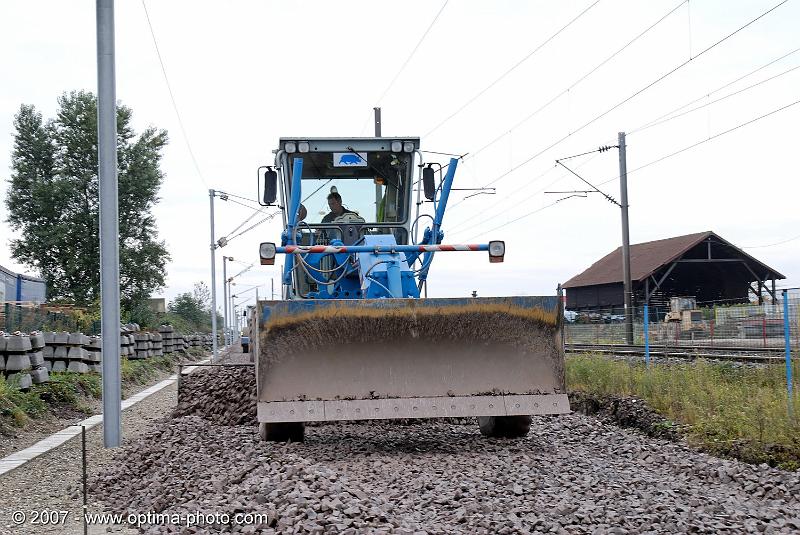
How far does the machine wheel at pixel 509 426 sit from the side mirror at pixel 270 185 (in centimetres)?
343

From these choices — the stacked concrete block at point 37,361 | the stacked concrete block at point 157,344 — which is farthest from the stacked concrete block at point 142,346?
the stacked concrete block at point 37,361

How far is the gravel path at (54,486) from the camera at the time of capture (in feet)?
20.8

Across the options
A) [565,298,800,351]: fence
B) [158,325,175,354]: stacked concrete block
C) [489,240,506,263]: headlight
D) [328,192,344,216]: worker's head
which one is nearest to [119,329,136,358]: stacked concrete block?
[158,325,175,354]: stacked concrete block

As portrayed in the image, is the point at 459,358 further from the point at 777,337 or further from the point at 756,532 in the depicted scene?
the point at 777,337

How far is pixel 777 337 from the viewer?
13023 millimetres

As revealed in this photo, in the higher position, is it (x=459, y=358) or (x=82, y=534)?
(x=459, y=358)

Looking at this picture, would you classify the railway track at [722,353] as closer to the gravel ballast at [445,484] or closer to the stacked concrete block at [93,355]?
the gravel ballast at [445,484]

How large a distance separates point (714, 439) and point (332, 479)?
4481mm

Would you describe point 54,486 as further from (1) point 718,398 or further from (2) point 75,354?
(2) point 75,354

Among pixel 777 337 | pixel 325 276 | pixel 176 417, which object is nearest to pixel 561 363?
pixel 325 276

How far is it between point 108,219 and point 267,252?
2.57 m

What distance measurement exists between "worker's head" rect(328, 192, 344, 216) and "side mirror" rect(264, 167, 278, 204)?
65cm

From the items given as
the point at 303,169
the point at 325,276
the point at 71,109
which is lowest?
the point at 325,276

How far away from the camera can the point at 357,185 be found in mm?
10250
